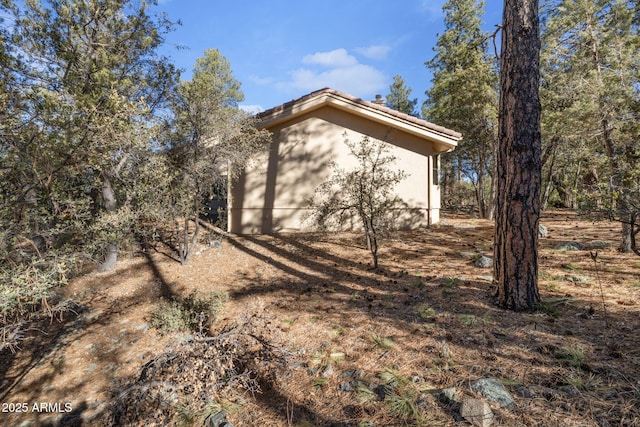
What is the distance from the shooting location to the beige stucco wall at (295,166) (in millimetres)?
9906

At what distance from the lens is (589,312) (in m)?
3.76

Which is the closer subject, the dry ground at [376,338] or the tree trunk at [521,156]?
the dry ground at [376,338]

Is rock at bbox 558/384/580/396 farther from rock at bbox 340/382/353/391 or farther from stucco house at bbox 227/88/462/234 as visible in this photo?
stucco house at bbox 227/88/462/234

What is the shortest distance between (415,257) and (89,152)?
6.88 m

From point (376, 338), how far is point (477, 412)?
148 centimetres

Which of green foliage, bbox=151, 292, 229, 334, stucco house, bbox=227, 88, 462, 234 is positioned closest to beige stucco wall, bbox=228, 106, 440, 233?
stucco house, bbox=227, 88, 462, 234

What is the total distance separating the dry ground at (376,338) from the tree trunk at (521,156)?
1.55 feet

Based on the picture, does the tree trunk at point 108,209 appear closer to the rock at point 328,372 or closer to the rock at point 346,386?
the rock at point 328,372

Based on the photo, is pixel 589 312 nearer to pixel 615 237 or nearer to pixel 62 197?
pixel 615 237

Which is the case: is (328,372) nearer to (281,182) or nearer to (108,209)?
(108,209)

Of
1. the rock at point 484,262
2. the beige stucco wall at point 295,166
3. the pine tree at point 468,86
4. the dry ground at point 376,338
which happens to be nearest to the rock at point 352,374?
the dry ground at point 376,338

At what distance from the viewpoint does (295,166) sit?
9.95m

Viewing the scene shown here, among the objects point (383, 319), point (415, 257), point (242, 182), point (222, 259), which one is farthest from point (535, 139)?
point (242, 182)

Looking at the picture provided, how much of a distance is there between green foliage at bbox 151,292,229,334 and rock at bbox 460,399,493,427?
3586 millimetres
